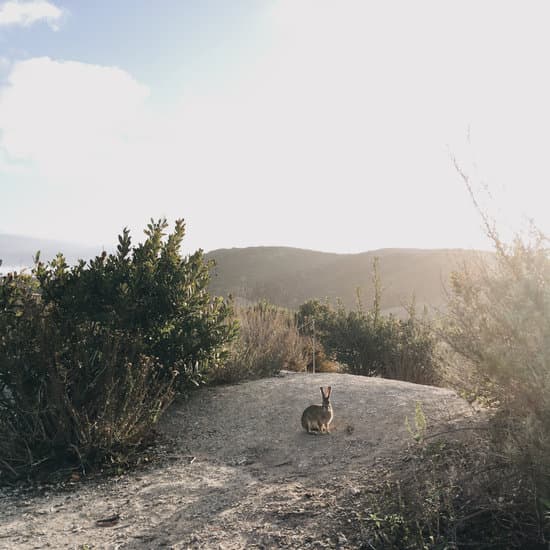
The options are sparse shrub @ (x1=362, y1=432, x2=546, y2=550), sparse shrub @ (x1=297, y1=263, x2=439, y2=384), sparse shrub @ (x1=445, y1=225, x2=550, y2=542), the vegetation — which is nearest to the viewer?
sparse shrub @ (x1=445, y1=225, x2=550, y2=542)

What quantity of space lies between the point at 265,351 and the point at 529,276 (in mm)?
5368

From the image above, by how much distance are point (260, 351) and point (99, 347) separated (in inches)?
112

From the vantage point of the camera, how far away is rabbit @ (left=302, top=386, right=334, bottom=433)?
499 centimetres

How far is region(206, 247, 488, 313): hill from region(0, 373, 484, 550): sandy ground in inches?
994

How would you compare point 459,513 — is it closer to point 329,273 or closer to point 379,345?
point 379,345

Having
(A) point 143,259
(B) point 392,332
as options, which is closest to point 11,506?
(A) point 143,259

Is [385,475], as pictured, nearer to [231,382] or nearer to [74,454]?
[74,454]

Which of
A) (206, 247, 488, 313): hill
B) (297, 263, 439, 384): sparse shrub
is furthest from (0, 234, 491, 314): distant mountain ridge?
(297, 263, 439, 384): sparse shrub

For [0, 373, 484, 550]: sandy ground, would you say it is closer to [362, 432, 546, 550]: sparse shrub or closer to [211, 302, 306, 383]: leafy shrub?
[362, 432, 546, 550]: sparse shrub

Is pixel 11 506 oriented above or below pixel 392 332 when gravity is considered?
below

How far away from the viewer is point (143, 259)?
5.98 m

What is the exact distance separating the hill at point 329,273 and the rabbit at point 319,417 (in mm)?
25970

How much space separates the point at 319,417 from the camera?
5.00 meters

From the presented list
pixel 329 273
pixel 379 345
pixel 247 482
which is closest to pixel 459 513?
pixel 247 482
